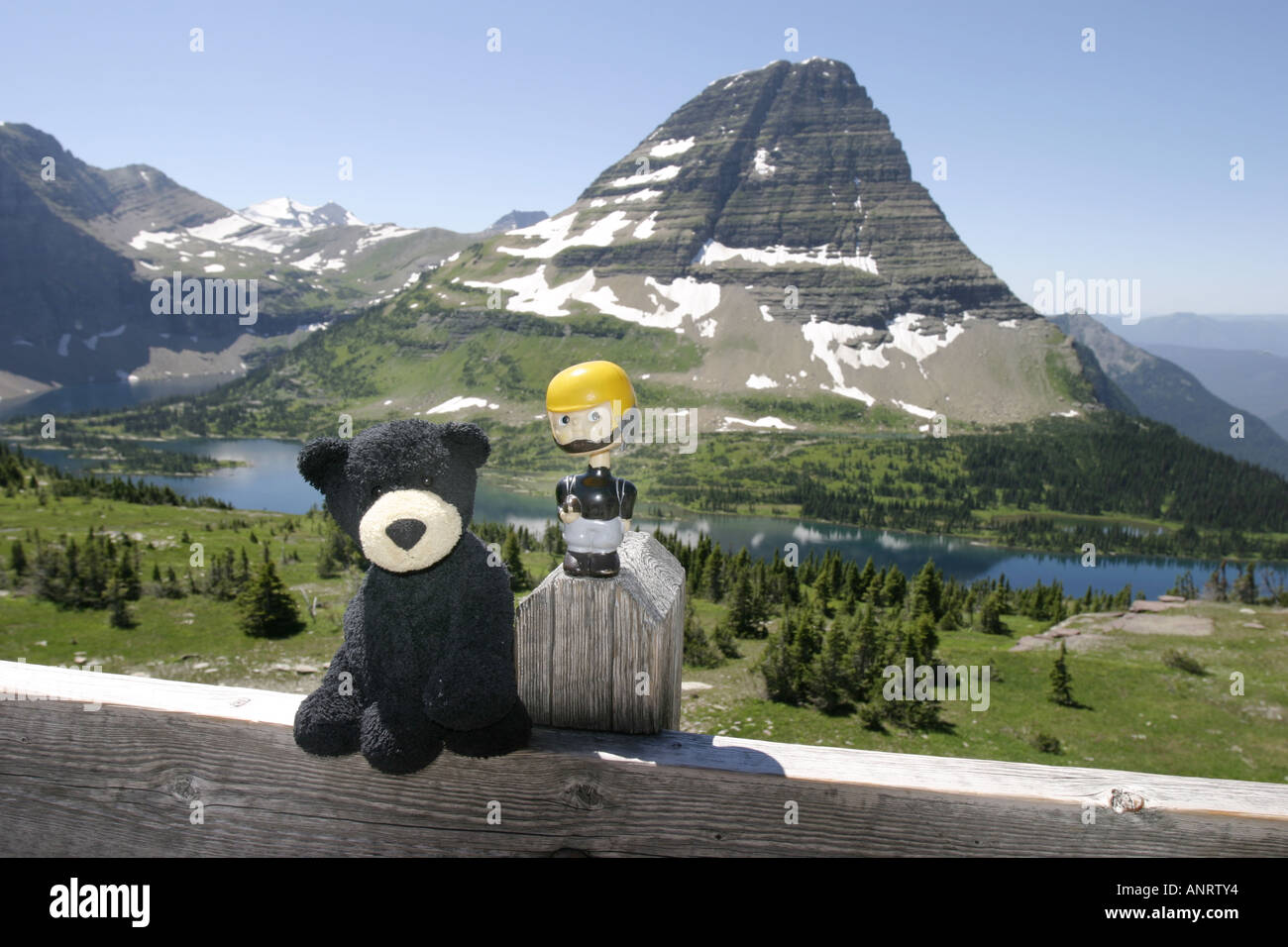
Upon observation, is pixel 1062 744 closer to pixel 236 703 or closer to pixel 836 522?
pixel 236 703

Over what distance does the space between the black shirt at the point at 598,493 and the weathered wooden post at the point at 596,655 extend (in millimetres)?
311

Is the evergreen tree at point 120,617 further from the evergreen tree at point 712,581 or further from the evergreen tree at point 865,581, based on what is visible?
the evergreen tree at point 865,581

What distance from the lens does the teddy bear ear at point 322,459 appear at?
292 centimetres

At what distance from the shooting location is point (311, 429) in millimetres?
170750

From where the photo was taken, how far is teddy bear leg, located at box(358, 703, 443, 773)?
249 cm

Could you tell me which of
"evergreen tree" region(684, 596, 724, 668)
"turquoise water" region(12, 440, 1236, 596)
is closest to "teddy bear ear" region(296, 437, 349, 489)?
"evergreen tree" region(684, 596, 724, 668)

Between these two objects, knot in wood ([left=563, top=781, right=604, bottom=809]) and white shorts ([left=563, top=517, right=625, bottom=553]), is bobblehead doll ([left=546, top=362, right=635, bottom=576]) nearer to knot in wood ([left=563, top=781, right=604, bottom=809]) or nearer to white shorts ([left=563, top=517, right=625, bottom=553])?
white shorts ([left=563, top=517, right=625, bottom=553])

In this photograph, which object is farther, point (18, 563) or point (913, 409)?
point (913, 409)

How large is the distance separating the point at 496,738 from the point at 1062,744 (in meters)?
21.0

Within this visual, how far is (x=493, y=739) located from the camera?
2.48 metres

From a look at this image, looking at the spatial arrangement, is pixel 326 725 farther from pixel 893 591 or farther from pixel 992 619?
pixel 893 591

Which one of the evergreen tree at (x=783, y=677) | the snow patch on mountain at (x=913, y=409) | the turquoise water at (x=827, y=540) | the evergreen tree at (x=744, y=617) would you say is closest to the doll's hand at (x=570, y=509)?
the evergreen tree at (x=783, y=677)

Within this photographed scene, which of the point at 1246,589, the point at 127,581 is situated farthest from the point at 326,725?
the point at 1246,589

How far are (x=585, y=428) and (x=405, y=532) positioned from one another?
822 mm
